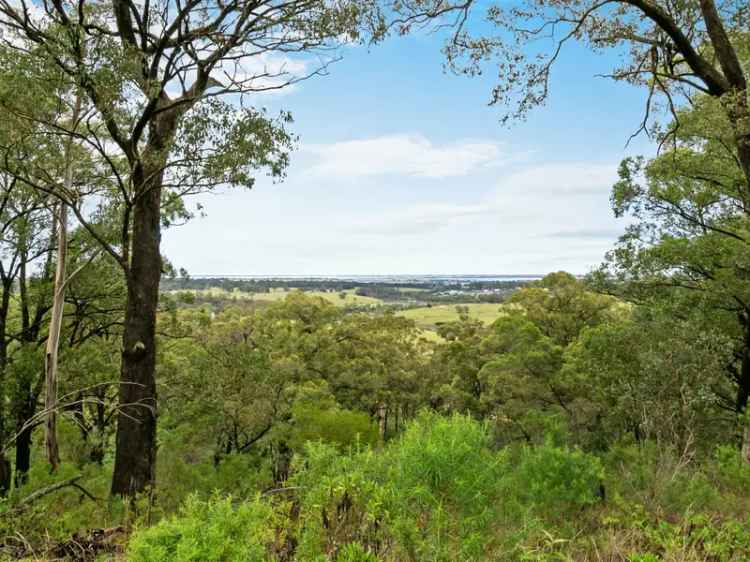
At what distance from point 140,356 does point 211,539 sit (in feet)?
19.7

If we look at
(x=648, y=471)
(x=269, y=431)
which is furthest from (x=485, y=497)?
(x=269, y=431)

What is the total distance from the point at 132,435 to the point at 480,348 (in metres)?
21.6

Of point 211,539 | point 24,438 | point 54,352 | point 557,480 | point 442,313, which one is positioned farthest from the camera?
point 442,313

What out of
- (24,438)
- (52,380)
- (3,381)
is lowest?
(24,438)

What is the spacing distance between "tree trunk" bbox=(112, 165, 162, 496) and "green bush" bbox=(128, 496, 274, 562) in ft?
17.8

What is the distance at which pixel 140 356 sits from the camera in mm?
7430

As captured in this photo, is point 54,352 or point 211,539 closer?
point 211,539

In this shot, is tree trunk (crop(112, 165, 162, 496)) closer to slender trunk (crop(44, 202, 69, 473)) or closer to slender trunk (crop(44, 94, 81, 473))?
slender trunk (crop(44, 94, 81, 473))

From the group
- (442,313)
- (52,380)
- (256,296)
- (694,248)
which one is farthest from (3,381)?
(442,313)

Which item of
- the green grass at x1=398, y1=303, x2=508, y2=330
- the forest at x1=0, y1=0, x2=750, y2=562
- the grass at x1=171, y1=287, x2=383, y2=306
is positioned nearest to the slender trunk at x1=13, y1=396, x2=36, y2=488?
the forest at x1=0, y1=0, x2=750, y2=562

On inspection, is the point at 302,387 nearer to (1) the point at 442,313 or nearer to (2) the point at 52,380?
(2) the point at 52,380

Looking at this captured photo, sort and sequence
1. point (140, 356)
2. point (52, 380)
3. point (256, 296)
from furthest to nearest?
point (256, 296)
point (52, 380)
point (140, 356)

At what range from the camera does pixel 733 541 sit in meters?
3.18

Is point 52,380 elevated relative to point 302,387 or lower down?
elevated
